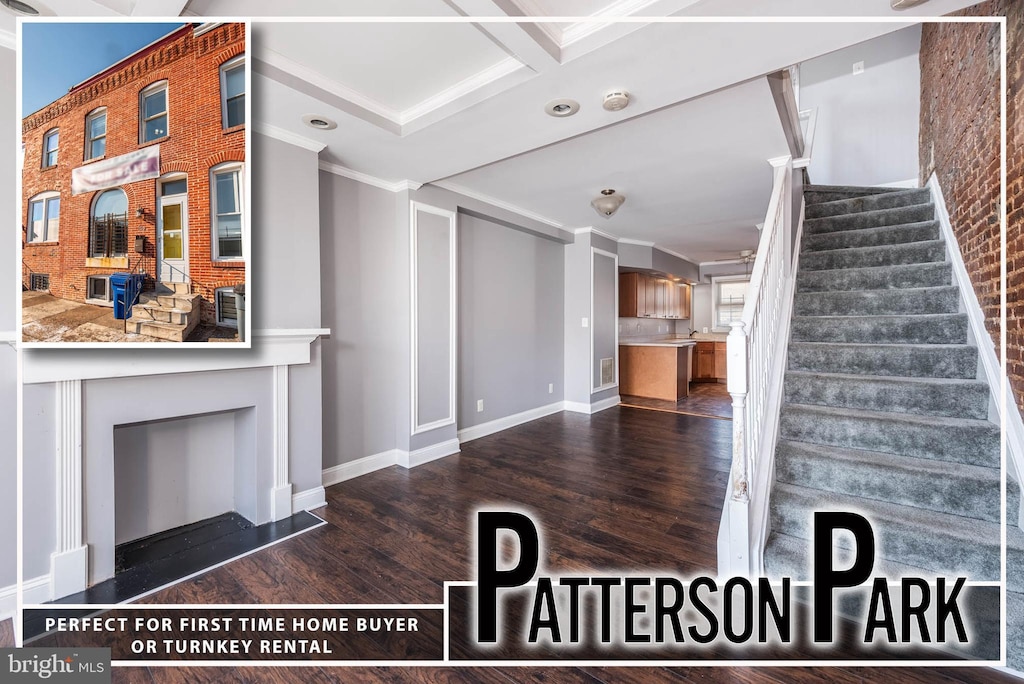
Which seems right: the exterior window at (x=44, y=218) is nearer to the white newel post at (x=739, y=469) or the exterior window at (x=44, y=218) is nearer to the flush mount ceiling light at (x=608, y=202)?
the white newel post at (x=739, y=469)

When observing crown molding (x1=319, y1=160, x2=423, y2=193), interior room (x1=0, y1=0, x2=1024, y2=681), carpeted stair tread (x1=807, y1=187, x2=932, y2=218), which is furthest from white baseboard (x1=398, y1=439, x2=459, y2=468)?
carpeted stair tread (x1=807, y1=187, x2=932, y2=218)

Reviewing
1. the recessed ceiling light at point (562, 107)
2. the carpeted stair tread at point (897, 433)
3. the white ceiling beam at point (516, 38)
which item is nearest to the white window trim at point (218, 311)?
the white ceiling beam at point (516, 38)

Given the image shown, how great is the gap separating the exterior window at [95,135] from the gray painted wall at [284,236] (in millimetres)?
728

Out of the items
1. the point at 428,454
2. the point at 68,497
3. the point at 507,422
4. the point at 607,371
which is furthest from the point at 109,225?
the point at 607,371

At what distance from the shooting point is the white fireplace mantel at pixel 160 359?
1720 mm

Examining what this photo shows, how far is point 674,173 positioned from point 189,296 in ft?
10.9

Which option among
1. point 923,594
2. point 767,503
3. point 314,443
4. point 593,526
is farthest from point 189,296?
point 923,594

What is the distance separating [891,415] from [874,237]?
165cm

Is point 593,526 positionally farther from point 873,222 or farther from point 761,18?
point 873,222

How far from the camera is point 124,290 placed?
5.28ft

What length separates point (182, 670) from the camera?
1.47 metres

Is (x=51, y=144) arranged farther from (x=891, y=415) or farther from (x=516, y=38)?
(x=891, y=415)

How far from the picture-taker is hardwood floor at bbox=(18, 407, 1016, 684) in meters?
1.44

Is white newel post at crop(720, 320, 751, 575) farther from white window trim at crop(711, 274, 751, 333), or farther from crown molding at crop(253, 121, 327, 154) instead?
white window trim at crop(711, 274, 751, 333)
